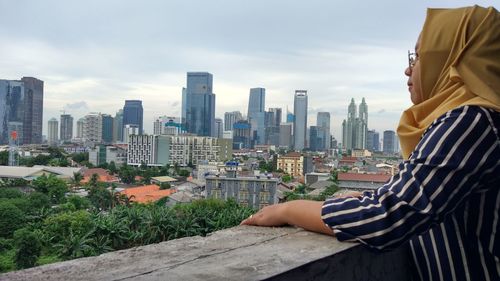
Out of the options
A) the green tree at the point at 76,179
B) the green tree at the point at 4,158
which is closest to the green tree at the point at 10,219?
the green tree at the point at 76,179

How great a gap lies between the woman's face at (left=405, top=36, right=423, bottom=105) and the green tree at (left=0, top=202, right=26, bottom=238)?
1228cm

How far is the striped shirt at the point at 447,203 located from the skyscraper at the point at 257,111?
84.6m

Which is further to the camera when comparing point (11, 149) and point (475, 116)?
point (11, 149)

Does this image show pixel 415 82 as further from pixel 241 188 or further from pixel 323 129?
pixel 323 129

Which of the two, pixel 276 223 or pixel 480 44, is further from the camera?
pixel 276 223

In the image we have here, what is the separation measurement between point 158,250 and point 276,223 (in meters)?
0.22

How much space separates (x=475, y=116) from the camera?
1.71ft

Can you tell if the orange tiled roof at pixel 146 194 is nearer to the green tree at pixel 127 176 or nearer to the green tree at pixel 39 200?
the green tree at pixel 39 200

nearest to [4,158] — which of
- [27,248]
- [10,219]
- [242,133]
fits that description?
[10,219]

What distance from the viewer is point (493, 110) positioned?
1.74ft

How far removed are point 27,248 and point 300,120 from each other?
236 feet

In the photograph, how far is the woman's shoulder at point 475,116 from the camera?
519mm

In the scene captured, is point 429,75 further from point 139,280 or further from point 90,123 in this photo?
point 90,123

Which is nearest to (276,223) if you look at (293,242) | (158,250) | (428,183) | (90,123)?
(293,242)
